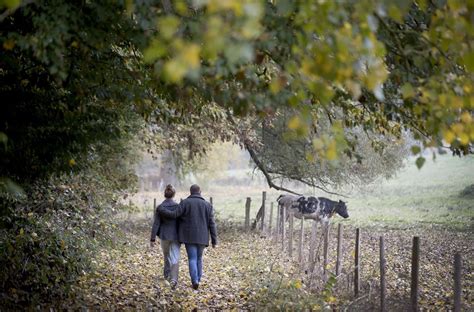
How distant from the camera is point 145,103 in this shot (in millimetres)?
8078

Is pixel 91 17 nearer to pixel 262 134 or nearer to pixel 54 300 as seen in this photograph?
pixel 54 300

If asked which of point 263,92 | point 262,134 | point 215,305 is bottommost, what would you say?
point 215,305

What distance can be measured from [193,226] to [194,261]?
0.62 meters

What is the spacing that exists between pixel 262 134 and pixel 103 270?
1186cm

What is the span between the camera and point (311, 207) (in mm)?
23625

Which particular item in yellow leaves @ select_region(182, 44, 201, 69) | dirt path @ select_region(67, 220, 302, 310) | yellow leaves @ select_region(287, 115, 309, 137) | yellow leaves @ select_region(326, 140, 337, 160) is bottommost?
dirt path @ select_region(67, 220, 302, 310)

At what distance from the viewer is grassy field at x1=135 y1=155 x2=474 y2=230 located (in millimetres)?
25969

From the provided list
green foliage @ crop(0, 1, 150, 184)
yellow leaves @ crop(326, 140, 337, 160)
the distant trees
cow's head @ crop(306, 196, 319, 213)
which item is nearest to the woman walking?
the distant trees

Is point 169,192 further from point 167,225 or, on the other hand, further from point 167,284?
point 167,284

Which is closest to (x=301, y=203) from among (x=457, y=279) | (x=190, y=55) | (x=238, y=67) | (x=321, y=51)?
(x=457, y=279)

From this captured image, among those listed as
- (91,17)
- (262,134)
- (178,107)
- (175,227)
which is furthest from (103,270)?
(262,134)

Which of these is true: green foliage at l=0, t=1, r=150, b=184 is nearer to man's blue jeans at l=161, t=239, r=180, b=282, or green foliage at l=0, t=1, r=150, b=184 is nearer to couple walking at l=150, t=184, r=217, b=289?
couple walking at l=150, t=184, r=217, b=289

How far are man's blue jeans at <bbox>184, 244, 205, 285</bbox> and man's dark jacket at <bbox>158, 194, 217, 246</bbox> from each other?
17 cm

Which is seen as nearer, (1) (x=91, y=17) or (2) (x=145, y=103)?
(1) (x=91, y=17)
